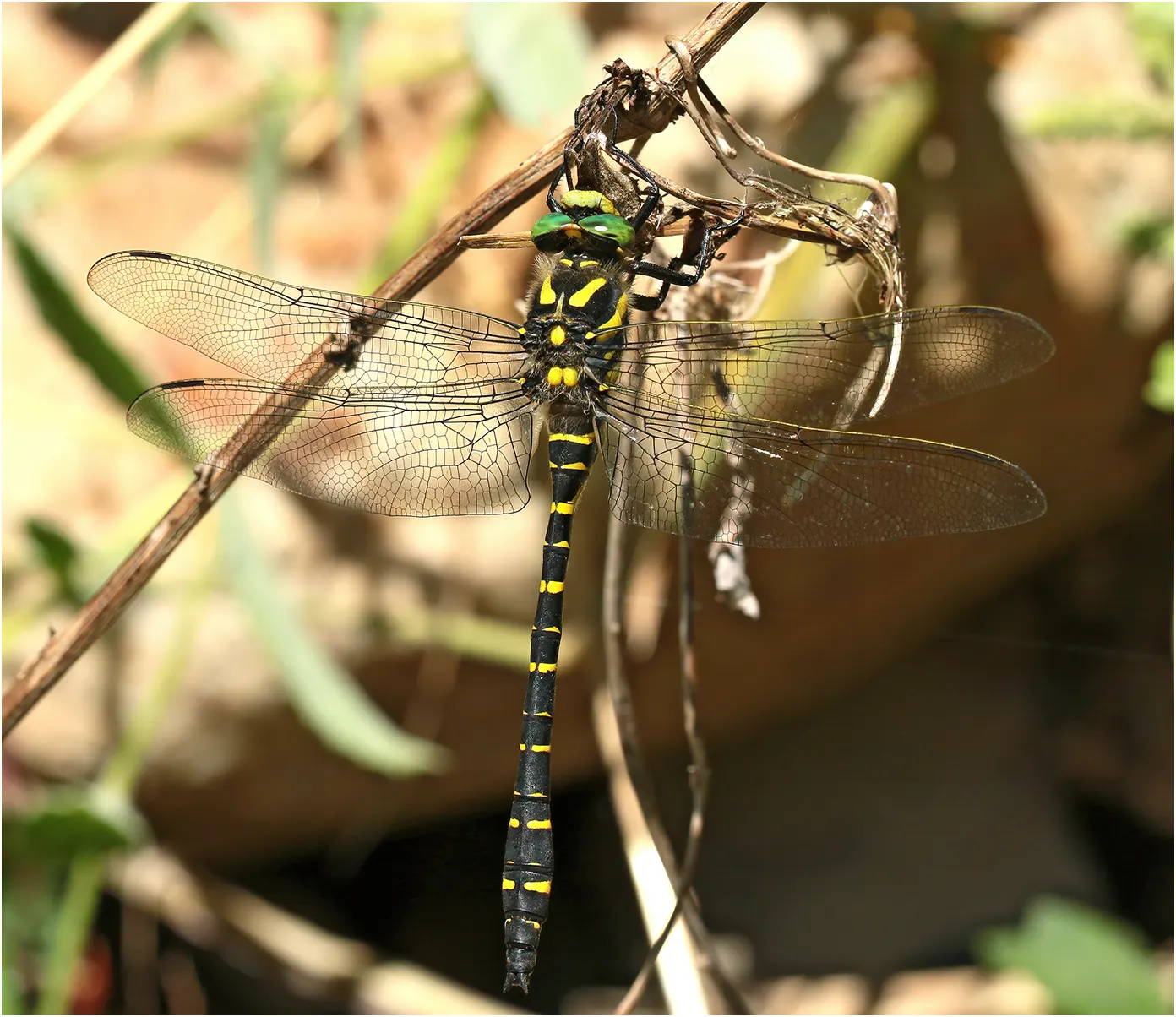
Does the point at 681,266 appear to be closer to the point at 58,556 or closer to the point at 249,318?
the point at 249,318

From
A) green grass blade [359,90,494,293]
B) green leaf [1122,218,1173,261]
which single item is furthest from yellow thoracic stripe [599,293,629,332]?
green leaf [1122,218,1173,261]

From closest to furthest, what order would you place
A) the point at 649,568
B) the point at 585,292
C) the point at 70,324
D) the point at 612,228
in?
the point at 612,228
the point at 585,292
the point at 70,324
the point at 649,568

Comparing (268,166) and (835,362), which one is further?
(268,166)

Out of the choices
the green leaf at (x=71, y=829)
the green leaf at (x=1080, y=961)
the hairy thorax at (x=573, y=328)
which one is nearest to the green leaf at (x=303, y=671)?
the green leaf at (x=71, y=829)

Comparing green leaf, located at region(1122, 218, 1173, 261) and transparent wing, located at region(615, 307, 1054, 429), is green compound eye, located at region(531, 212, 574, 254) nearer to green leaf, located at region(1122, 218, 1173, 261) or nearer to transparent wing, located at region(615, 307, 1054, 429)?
transparent wing, located at region(615, 307, 1054, 429)

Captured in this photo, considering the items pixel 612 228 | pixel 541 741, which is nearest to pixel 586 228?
pixel 612 228

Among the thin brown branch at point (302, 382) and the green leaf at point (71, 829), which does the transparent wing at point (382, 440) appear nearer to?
the thin brown branch at point (302, 382)
